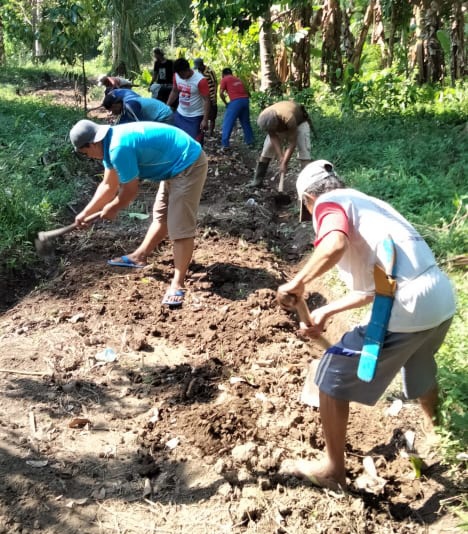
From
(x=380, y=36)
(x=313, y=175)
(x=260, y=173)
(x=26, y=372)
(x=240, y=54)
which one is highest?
(x=380, y=36)

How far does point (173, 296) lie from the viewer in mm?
4812

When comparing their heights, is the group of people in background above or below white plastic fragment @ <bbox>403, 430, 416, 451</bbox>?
above

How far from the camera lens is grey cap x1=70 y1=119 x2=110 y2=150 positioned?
417cm

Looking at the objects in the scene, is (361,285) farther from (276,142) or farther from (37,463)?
(276,142)

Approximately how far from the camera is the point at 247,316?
15.2ft

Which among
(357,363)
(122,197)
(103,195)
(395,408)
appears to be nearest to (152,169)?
(122,197)

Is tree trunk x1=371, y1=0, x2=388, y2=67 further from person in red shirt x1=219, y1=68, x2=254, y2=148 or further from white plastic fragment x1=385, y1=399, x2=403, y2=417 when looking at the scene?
white plastic fragment x1=385, y1=399, x2=403, y2=417

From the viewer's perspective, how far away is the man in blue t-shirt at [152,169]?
4.29m

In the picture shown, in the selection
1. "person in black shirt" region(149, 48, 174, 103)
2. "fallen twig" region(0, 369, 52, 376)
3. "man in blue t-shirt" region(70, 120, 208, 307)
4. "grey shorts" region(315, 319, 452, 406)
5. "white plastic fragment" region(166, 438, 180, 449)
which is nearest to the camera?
"grey shorts" region(315, 319, 452, 406)

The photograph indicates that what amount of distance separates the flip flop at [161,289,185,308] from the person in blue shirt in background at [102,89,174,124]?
7.34ft

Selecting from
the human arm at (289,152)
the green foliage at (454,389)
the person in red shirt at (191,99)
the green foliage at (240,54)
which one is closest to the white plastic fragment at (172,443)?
the green foliage at (454,389)

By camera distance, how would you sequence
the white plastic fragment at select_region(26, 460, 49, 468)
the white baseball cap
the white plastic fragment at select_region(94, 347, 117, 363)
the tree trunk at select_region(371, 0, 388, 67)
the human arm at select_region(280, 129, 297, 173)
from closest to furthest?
the white baseball cap, the white plastic fragment at select_region(26, 460, 49, 468), the white plastic fragment at select_region(94, 347, 117, 363), the human arm at select_region(280, 129, 297, 173), the tree trunk at select_region(371, 0, 388, 67)

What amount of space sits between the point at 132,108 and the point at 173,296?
2391 millimetres

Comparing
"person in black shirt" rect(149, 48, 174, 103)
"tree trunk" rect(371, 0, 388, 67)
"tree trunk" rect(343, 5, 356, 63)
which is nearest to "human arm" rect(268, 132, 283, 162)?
"person in black shirt" rect(149, 48, 174, 103)
